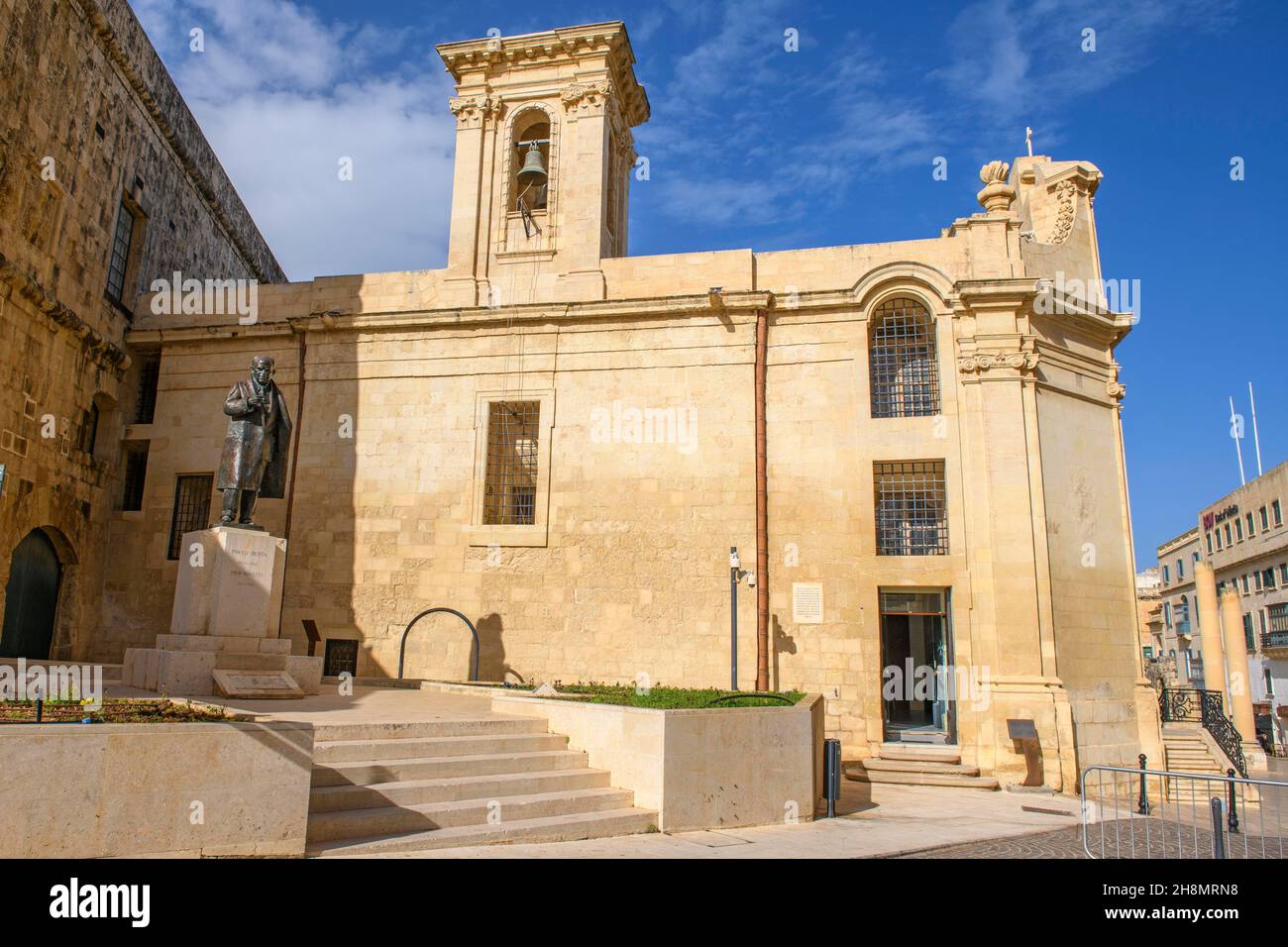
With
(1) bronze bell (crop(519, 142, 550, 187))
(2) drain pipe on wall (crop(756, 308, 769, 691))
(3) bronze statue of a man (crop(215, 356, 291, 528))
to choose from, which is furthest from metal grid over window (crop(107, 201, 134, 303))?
(2) drain pipe on wall (crop(756, 308, 769, 691))

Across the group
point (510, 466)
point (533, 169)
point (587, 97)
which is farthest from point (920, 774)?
point (587, 97)

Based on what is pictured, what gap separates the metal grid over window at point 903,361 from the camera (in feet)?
55.4

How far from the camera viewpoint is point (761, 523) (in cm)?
1648

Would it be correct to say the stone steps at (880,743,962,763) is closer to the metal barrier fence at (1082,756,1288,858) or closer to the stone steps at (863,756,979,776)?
the stone steps at (863,756,979,776)

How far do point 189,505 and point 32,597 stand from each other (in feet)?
11.2

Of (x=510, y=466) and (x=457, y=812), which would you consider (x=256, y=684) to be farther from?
(x=510, y=466)

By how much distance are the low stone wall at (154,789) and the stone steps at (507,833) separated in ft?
1.84

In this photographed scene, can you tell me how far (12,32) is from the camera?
15289mm

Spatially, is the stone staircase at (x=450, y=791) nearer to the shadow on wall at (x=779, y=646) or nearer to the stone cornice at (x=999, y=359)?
the shadow on wall at (x=779, y=646)

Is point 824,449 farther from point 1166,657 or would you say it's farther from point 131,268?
point 1166,657

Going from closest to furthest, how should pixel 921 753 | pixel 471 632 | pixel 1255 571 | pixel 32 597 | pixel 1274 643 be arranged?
pixel 921 753, pixel 32 597, pixel 471 632, pixel 1274 643, pixel 1255 571
